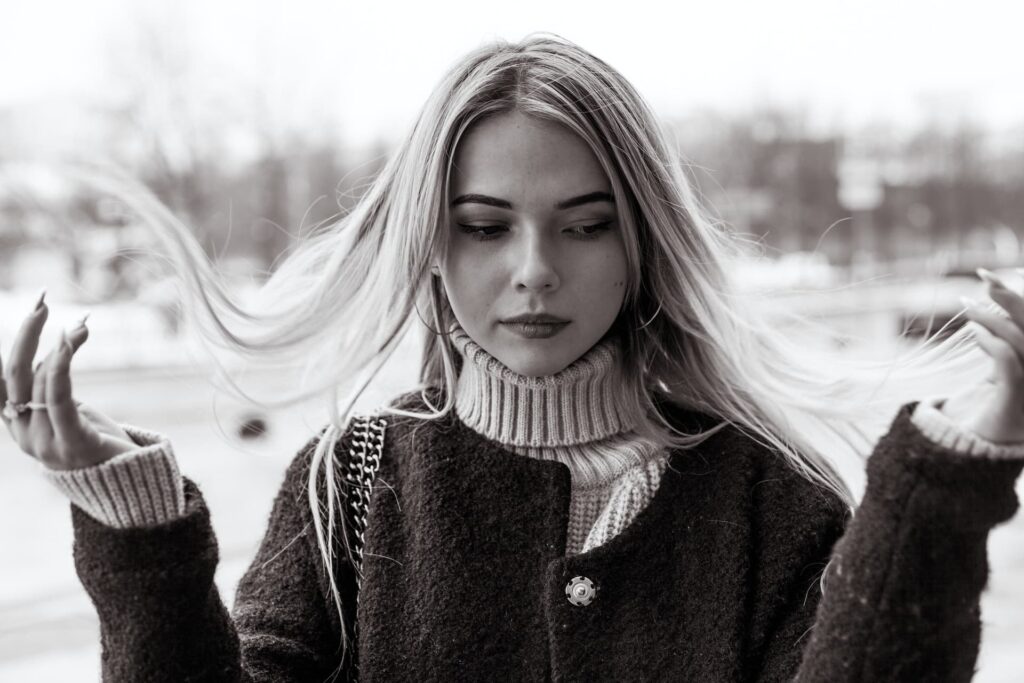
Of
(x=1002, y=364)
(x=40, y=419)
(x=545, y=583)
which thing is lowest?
(x=545, y=583)

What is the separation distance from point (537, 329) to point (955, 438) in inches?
22.7

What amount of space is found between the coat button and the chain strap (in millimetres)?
306

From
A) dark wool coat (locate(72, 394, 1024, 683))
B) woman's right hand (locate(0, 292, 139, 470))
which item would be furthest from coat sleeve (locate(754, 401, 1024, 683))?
woman's right hand (locate(0, 292, 139, 470))

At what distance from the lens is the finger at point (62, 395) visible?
122 cm

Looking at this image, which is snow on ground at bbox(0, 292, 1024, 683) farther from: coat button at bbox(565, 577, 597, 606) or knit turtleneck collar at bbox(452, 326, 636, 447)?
coat button at bbox(565, 577, 597, 606)

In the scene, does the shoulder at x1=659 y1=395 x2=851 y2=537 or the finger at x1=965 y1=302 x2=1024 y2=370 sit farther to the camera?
the shoulder at x1=659 y1=395 x2=851 y2=537

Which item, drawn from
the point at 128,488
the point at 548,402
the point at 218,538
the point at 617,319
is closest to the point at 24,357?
the point at 128,488

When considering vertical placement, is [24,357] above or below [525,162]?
below

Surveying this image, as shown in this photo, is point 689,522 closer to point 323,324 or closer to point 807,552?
point 807,552

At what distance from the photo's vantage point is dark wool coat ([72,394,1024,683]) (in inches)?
49.6

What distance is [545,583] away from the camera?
157 centimetres

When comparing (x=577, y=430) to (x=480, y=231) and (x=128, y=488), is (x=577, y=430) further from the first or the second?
(x=128, y=488)

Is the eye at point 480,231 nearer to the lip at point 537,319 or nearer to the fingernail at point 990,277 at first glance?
the lip at point 537,319

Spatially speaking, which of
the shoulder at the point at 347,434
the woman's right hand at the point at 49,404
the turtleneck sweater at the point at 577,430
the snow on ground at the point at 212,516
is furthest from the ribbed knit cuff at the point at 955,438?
the woman's right hand at the point at 49,404
